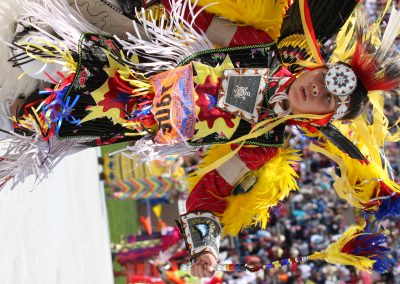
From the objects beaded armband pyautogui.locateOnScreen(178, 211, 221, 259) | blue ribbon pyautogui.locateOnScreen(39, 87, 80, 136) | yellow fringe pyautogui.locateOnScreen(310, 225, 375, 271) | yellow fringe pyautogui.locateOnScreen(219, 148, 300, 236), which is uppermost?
blue ribbon pyautogui.locateOnScreen(39, 87, 80, 136)

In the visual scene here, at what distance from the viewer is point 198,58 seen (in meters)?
1.92

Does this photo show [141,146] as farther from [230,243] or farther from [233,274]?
[230,243]

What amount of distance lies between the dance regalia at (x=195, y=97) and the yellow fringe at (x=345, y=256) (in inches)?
0.4

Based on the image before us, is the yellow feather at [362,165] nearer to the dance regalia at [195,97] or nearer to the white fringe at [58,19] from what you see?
the dance regalia at [195,97]

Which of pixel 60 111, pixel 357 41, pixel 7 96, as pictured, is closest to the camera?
pixel 357 41

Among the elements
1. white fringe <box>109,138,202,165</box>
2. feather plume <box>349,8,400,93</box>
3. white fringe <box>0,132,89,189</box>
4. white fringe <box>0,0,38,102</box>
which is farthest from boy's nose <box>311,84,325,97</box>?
white fringe <box>0,0,38,102</box>

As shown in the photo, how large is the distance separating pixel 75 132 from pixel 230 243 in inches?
203

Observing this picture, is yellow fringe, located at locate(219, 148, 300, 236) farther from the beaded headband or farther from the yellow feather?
the beaded headband

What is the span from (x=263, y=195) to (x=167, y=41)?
68cm

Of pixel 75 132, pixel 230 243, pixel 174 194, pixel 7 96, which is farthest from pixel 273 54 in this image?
pixel 230 243

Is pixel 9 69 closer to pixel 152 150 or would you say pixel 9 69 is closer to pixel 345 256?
pixel 152 150

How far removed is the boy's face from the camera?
1.77 metres

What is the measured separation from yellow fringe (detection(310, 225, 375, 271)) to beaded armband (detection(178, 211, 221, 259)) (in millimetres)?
366

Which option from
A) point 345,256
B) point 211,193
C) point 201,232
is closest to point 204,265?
point 201,232
